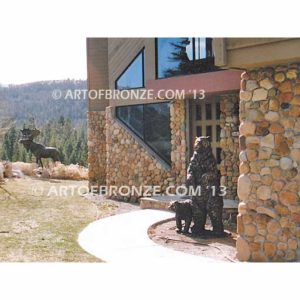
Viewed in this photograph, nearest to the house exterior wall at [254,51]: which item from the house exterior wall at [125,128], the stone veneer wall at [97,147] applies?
the house exterior wall at [125,128]

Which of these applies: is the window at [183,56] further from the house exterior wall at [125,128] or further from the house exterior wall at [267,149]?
the house exterior wall at [267,149]

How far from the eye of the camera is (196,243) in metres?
6.77

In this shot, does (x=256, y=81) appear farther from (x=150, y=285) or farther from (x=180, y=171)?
(x=180, y=171)

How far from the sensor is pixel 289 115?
5.14 metres

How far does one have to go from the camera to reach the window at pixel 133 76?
12.2 m

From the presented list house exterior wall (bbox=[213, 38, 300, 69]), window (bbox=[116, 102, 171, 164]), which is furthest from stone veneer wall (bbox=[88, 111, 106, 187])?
house exterior wall (bbox=[213, 38, 300, 69])

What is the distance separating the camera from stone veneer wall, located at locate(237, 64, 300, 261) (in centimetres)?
514

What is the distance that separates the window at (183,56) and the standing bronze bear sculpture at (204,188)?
9.58 ft

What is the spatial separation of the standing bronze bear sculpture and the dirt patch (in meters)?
0.25

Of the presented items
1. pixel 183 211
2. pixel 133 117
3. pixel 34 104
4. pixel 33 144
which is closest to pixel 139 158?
pixel 133 117

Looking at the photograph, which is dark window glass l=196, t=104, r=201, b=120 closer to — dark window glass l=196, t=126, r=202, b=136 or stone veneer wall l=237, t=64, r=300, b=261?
dark window glass l=196, t=126, r=202, b=136

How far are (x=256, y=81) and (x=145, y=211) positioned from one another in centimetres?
499

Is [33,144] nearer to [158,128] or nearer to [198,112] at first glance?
[158,128]
